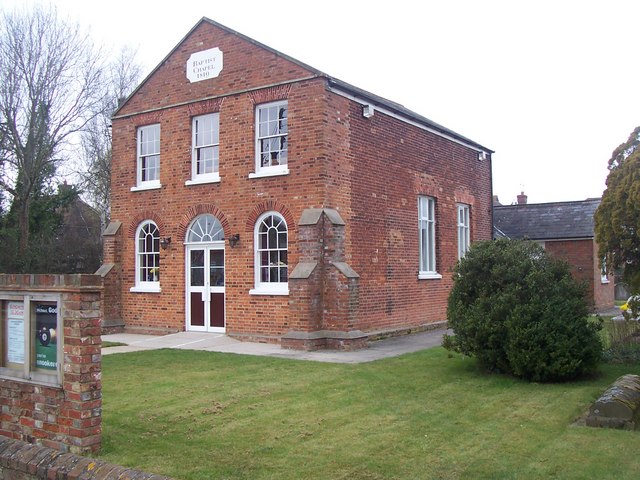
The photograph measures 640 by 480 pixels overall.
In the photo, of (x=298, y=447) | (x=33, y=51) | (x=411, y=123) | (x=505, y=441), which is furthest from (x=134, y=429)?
(x=33, y=51)

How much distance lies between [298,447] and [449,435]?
5.52 ft

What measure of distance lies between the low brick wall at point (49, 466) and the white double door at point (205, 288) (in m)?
10.2

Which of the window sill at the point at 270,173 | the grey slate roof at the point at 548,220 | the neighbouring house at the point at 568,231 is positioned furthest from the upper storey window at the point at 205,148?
the grey slate roof at the point at 548,220

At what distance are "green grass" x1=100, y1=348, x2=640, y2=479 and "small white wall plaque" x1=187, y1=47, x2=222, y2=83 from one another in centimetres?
870

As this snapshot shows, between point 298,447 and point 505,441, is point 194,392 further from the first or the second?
point 505,441

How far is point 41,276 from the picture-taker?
254 inches

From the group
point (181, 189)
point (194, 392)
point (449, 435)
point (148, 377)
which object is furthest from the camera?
point (181, 189)

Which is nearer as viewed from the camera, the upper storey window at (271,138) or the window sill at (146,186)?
the upper storey window at (271,138)

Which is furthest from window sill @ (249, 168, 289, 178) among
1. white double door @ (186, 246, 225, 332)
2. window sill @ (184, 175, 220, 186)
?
white double door @ (186, 246, 225, 332)

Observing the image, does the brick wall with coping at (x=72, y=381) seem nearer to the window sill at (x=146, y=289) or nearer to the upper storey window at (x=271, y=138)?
the upper storey window at (x=271, y=138)

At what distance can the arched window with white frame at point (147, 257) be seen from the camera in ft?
59.5

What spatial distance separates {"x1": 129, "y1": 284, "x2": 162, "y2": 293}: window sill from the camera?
17828mm

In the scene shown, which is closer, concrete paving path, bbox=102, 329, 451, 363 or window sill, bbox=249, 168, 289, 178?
concrete paving path, bbox=102, 329, 451, 363

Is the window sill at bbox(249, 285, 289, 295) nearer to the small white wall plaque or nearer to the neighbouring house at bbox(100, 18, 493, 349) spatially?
the neighbouring house at bbox(100, 18, 493, 349)
